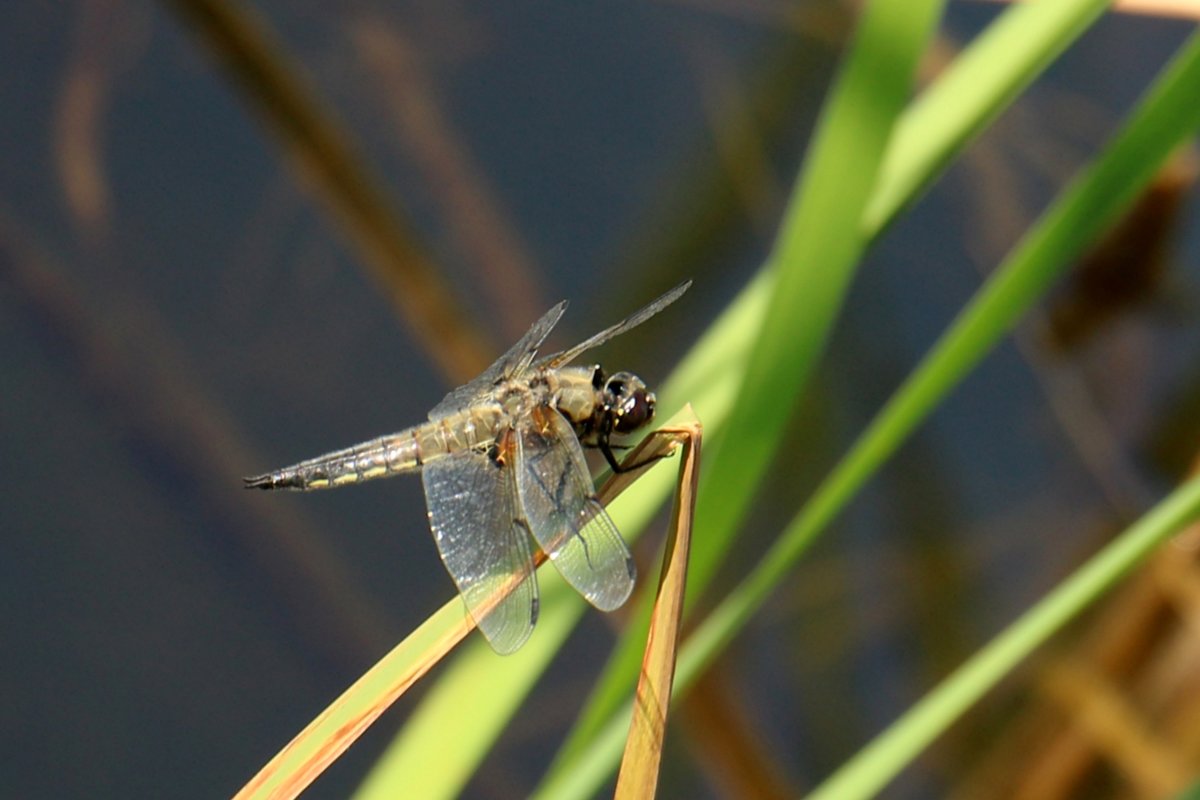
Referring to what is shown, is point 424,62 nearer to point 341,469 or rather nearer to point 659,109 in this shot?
point 659,109

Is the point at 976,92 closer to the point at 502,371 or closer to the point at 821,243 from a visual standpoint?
the point at 821,243

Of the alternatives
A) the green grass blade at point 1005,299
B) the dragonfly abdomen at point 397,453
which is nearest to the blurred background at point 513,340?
the dragonfly abdomen at point 397,453

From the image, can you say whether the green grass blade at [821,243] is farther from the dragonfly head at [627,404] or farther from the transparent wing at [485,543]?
the dragonfly head at [627,404]

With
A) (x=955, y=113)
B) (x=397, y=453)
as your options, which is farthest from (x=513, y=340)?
(x=955, y=113)

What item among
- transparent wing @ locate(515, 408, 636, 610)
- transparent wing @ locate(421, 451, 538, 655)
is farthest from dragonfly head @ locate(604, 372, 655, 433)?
transparent wing @ locate(421, 451, 538, 655)

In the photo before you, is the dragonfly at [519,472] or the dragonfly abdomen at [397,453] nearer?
the dragonfly at [519,472]

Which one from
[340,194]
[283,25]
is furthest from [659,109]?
[340,194]

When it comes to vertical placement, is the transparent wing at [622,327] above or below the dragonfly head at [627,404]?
above
